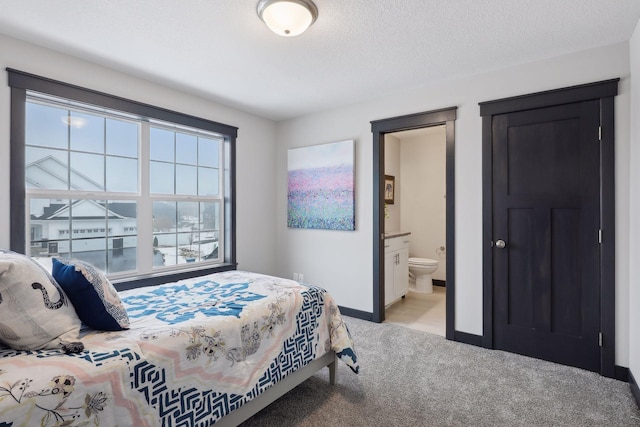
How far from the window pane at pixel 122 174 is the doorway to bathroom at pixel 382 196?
2.45 m

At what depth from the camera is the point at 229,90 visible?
11.1ft

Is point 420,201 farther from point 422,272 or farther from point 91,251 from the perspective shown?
point 91,251

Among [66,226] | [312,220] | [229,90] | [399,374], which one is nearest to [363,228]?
[312,220]

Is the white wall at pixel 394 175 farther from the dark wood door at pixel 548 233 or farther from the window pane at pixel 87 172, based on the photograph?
the window pane at pixel 87 172

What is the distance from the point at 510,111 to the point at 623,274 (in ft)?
4.96

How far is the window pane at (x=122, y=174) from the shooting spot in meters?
2.98

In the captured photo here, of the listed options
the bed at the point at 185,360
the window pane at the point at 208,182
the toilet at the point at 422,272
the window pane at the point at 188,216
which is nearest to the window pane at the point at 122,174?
the window pane at the point at 188,216

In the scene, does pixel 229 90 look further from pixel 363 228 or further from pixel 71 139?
pixel 363 228

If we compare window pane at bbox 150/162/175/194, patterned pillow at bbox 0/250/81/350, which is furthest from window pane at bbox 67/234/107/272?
patterned pillow at bbox 0/250/81/350

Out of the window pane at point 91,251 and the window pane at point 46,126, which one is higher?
the window pane at point 46,126

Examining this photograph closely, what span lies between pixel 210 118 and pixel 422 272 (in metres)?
3.58

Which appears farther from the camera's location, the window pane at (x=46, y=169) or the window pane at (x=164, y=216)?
the window pane at (x=164, y=216)

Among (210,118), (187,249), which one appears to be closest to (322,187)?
(210,118)

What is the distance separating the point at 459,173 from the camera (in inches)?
122
